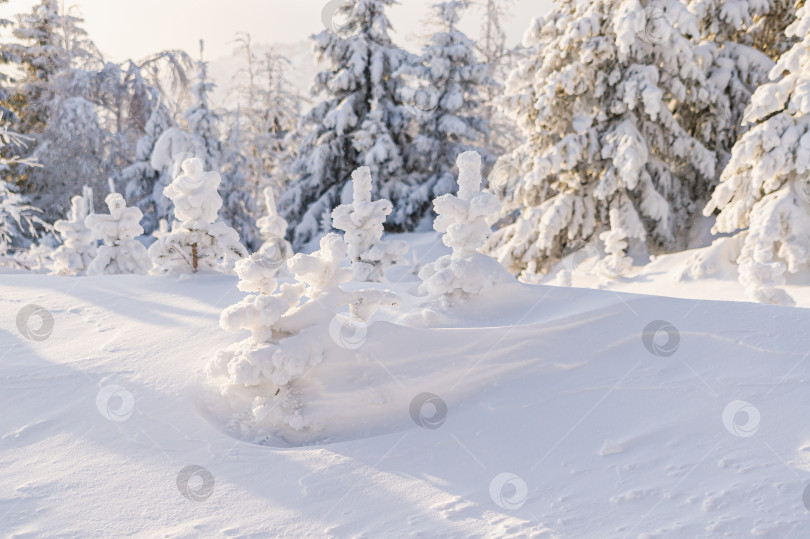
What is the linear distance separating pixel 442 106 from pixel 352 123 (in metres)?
3.07

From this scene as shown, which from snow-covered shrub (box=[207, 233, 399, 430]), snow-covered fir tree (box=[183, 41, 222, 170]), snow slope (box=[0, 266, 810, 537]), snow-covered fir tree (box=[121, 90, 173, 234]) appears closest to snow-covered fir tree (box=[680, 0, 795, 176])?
snow slope (box=[0, 266, 810, 537])

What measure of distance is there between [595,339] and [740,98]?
12.1 meters

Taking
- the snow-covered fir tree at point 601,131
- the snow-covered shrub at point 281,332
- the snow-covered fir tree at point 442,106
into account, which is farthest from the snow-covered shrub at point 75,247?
the snow-covered fir tree at point 442,106

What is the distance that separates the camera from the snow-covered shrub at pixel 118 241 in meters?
10.2

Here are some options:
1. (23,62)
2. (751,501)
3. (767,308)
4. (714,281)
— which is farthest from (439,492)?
(23,62)

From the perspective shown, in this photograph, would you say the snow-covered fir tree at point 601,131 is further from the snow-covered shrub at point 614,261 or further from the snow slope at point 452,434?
the snow slope at point 452,434

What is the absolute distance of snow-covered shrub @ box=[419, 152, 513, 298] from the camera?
5570 millimetres

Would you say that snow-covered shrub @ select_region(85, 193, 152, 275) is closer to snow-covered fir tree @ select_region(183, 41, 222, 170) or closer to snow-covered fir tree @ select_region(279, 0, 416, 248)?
snow-covered fir tree @ select_region(279, 0, 416, 248)

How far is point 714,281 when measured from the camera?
9930mm

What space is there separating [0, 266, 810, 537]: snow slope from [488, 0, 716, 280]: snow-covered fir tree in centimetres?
785

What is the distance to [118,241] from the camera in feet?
34.4

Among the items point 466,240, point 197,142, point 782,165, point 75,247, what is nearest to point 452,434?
point 466,240

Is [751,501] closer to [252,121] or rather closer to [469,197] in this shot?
[469,197]

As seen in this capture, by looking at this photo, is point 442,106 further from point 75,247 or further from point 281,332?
point 281,332
